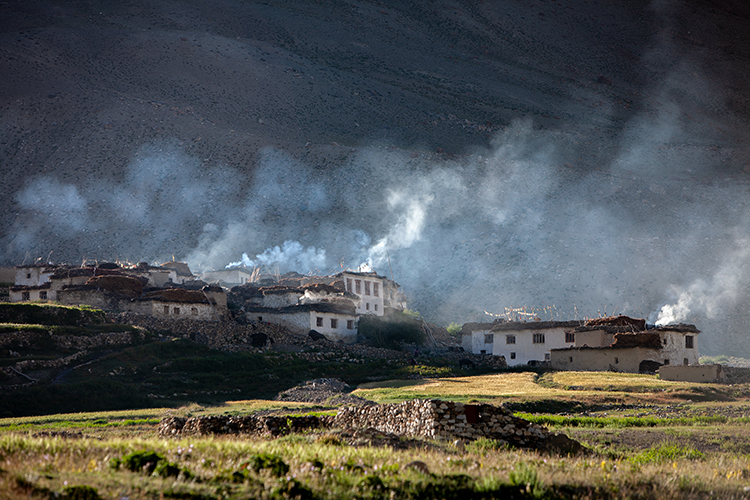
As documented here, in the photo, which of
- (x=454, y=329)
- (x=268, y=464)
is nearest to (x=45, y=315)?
(x=268, y=464)

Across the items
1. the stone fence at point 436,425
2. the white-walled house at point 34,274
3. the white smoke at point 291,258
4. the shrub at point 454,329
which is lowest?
the stone fence at point 436,425

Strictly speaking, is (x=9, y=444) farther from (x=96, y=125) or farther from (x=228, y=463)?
(x=96, y=125)

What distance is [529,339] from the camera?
61406mm

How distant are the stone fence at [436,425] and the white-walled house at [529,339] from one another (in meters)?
41.3

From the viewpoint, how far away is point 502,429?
18.5 meters

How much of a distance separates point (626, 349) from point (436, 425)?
120 ft

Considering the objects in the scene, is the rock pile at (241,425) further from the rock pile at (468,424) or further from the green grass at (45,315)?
the green grass at (45,315)

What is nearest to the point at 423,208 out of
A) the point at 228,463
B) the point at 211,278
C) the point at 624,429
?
the point at 211,278

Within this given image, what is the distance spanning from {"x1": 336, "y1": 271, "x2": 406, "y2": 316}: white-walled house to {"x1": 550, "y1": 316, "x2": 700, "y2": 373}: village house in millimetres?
26389

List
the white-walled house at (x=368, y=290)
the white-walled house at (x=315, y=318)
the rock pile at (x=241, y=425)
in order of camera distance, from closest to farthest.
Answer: the rock pile at (x=241, y=425)
the white-walled house at (x=315, y=318)
the white-walled house at (x=368, y=290)

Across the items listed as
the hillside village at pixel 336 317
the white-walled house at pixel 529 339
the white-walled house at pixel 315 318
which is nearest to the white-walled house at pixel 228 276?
the hillside village at pixel 336 317

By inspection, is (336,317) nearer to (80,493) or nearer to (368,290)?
(368,290)

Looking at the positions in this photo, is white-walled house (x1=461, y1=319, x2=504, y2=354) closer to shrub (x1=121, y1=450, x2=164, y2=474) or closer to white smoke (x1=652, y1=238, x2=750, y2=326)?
white smoke (x1=652, y1=238, x2=750, y2=326)

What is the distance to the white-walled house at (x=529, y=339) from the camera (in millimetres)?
58906
